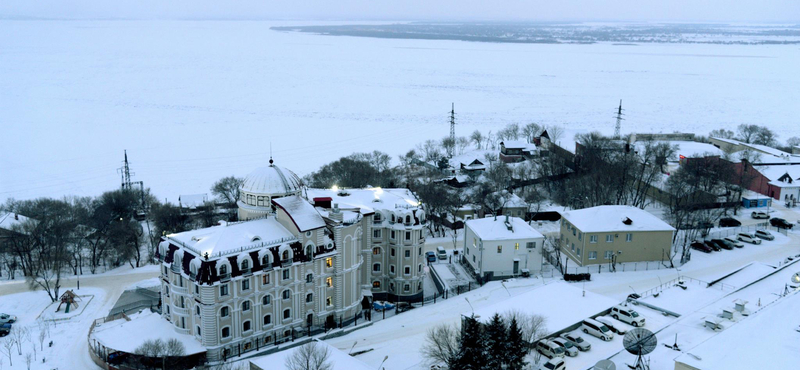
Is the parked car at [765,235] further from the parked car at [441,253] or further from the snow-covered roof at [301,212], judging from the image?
the snow-covered roof at [301,212]

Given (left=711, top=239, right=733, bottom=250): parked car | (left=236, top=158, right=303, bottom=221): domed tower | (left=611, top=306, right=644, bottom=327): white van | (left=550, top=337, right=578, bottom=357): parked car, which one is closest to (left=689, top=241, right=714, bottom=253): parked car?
(left=711, top=239, right=733, bottom=250): parked car

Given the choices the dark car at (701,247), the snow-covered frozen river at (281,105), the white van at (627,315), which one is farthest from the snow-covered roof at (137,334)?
the dark car at (701,247)

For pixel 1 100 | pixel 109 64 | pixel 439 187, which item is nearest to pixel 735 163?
pixel 439 187

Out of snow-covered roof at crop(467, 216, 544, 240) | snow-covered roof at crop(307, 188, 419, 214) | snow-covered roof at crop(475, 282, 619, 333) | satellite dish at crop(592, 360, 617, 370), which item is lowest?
snow-covered roof at crop(475, 282, 619, 333)

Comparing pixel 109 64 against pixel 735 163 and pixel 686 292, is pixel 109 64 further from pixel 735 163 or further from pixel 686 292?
pixel 686 292

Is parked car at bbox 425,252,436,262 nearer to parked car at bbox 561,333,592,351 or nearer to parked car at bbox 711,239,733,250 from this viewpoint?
parked car at bbox 561,333,592,351

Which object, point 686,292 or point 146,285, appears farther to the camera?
point 146,285
